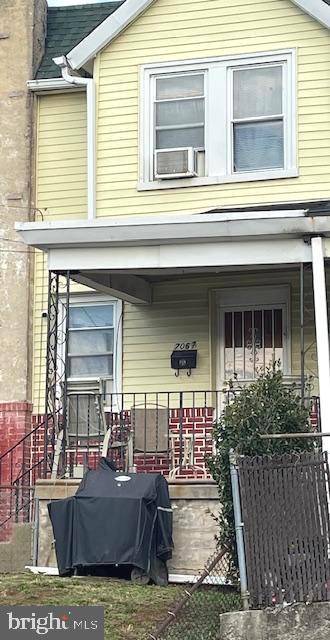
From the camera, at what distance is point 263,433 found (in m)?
9.52

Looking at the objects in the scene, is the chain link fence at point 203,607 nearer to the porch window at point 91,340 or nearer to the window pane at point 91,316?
the porch window at point 91,340

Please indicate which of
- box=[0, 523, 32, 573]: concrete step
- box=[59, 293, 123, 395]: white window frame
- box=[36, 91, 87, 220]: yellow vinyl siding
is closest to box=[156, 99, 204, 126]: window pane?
box=[36, 91, 87, 220]: yellow vinyl siding

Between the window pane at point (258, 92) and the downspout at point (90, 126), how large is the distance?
1.95 metres

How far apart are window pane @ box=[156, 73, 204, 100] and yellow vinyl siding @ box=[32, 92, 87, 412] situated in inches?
53.4

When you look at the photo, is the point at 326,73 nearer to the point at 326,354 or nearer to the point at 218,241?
the point at 218,241

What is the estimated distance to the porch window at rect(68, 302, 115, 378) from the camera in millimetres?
15375

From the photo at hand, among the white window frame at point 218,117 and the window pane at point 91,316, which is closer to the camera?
the white window frame at point 218,117

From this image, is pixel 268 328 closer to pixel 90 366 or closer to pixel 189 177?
pixel 189 177

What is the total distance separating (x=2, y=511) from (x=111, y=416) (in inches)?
82.7

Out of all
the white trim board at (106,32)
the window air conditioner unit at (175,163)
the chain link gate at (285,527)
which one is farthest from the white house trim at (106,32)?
the chain link gate at (285,527)

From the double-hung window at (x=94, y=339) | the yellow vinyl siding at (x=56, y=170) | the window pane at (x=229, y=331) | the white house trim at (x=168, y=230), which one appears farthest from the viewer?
the yellow vinyl siding at (x=56, y=170)

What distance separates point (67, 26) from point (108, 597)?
32.7 feet

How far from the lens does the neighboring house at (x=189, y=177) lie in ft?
46.9

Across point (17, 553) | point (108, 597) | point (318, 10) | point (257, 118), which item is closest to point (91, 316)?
point (257, 118)
